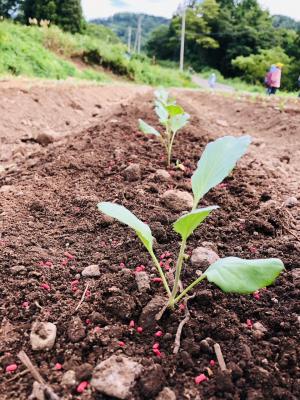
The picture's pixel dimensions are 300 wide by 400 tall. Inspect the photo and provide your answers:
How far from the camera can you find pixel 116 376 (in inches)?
38.5

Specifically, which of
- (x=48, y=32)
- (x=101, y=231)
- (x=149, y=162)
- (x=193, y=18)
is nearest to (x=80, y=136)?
(x=149, y=162)

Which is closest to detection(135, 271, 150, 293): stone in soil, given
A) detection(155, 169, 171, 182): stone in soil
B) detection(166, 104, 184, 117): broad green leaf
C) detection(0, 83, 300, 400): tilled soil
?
detection(0, 83, 300, 400): tilled soil

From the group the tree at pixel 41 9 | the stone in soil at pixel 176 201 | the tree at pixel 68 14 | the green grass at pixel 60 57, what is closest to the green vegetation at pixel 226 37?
the green grass at pixel 60 57

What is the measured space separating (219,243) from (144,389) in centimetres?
82

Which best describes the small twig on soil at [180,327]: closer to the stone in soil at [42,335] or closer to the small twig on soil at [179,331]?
the small twig on soil at [179,331]

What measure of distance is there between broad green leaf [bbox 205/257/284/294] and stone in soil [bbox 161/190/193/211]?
1002mm

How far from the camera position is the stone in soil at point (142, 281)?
1.34 metres

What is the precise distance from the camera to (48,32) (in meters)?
14.9

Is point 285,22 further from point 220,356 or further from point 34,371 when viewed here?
point 34,371

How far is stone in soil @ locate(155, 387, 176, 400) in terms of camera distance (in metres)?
0.94

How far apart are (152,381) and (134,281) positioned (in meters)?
0.45

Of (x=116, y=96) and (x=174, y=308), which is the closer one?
(x=174, y=308)

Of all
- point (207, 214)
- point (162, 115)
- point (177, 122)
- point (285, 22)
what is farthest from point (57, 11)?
point (285, 22)

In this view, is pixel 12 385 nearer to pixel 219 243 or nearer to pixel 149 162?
pixel 219 243
